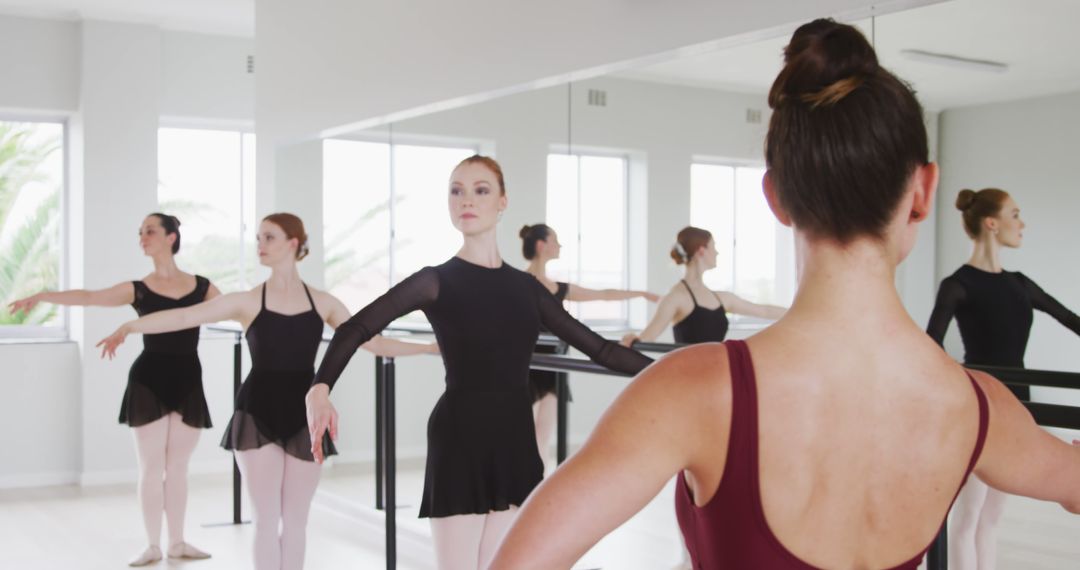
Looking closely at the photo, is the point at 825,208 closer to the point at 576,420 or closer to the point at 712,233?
the point at 712,233

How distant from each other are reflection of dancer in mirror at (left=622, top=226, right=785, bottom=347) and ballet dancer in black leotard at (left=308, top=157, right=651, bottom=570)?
44.4 inches

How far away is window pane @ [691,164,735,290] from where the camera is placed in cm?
384

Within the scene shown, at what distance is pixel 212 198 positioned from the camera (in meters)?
8.42

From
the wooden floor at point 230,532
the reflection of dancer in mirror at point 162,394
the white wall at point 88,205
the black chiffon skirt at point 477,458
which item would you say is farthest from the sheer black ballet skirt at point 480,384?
the white wall at point 88,205

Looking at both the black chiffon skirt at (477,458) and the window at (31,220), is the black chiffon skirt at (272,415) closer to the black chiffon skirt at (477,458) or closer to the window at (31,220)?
the black chiffon skirt at (477,458)

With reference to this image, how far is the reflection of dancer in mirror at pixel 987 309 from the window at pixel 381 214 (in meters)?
2.68

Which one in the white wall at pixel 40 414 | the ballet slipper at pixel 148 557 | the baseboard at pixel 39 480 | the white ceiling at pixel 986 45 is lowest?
the baseboard at pixel 39 480

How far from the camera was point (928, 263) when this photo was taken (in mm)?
2998

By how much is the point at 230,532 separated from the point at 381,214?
2026mm

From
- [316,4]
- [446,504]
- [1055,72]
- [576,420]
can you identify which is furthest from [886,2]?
[316,4]

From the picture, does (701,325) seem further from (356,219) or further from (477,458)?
(356,219)

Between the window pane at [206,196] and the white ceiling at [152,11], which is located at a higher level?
the white ceiling at [152,11]

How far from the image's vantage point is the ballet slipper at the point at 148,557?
211 inches

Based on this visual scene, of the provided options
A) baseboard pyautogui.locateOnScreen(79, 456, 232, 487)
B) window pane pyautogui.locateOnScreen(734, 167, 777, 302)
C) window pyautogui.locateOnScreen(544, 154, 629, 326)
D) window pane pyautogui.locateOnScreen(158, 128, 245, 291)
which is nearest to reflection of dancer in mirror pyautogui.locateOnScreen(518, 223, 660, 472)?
window pyautogui.locateOnScreen(544, 154, 629, 326)
